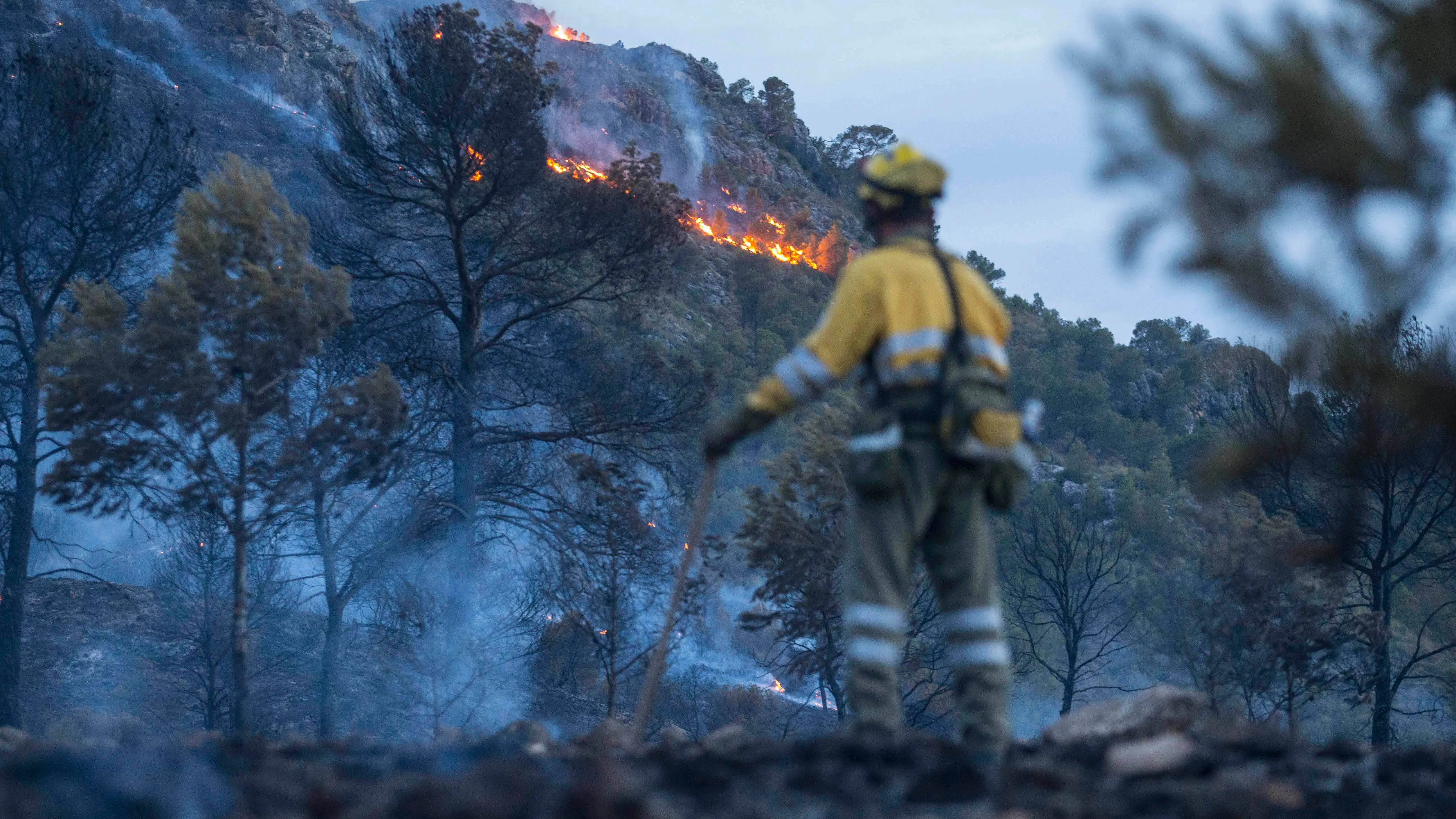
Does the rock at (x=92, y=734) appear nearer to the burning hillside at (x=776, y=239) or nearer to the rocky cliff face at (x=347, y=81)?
the rocky cliff face at (x=347, y=81)

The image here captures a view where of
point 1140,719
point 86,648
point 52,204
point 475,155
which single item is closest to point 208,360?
point 1140,719

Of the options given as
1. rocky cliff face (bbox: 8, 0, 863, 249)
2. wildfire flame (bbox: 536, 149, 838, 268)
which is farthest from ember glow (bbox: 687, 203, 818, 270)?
rocky cliff face (bbox: 8, 0, 863, 249)

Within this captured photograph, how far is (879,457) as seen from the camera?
3764mm

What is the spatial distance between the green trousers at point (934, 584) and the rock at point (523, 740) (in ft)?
4.27

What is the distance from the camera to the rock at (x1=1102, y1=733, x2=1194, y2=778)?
3.32 metres

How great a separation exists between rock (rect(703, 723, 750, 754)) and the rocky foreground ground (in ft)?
0.29

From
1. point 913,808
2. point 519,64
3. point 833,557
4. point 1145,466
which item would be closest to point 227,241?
point 913,808

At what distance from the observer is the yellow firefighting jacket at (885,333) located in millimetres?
3840

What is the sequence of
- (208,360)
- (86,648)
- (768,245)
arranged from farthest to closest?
(768,245) → (86,648) → (208,360)

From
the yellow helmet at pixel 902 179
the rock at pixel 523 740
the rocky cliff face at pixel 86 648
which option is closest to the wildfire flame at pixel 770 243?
the rocky cliff face at pixel 86 648

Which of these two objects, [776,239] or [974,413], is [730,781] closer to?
[974,413]

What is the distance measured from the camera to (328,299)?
25.1 feet

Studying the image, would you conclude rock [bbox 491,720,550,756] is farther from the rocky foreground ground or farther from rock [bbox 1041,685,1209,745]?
rock [bbox 1041,685,1209,745]

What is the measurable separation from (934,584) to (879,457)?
0.64 m
